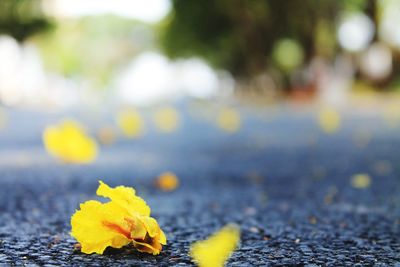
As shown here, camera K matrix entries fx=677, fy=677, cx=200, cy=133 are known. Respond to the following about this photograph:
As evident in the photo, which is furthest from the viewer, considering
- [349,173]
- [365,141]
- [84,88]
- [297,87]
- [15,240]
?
[84,88]

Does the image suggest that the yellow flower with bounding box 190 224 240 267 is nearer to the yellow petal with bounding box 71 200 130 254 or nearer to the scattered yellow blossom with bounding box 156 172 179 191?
the yellow petal with bounding box 71 200 130 254

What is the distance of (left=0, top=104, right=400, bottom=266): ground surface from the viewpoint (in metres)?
2.12

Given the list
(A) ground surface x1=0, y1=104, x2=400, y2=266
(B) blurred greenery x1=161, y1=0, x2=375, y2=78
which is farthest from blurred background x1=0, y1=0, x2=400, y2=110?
(A) ground surface x1=0, y1=104, x2=400, y2=266

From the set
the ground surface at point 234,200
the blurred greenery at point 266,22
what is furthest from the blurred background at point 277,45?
the ground surface at point 234,200

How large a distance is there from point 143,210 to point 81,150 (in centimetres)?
231

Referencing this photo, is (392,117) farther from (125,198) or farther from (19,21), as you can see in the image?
(19,21)

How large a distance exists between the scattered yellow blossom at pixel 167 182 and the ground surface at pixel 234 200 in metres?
0.06

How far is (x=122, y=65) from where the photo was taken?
80688 mm

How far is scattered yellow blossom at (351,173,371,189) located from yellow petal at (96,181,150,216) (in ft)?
7.57

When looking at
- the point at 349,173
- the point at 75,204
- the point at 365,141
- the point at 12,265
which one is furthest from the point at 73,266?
the point at 365,141

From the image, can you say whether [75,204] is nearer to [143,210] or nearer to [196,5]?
[143,210]

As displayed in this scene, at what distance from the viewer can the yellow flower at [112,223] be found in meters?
1.92

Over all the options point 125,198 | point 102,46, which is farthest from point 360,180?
point 102,46

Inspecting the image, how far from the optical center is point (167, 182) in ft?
13.7
